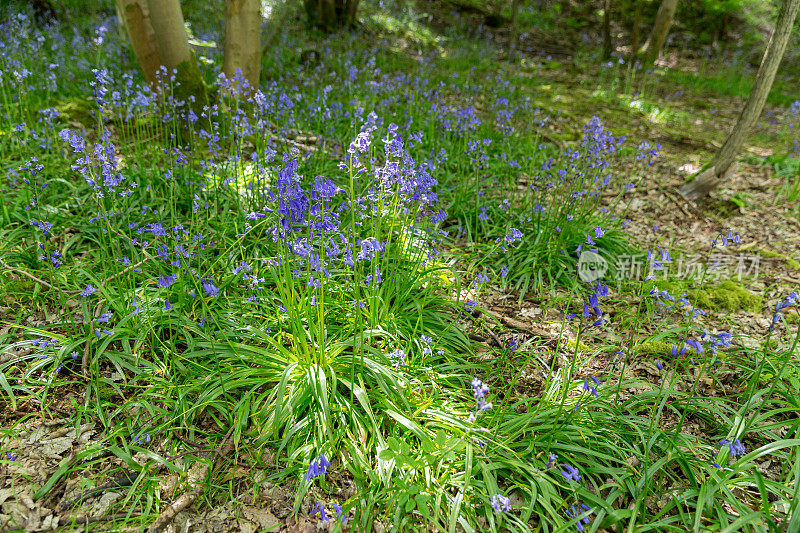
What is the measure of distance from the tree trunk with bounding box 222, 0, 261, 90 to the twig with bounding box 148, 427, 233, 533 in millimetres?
4117

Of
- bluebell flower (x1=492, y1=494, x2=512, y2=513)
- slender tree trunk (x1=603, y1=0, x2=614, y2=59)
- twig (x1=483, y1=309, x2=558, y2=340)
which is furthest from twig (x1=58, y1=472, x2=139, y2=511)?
slender tree trunk (x1=603, y1=0, x2=614, y2=59)

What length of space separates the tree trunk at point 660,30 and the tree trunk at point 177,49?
9374 millimetres

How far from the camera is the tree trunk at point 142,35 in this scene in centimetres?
496

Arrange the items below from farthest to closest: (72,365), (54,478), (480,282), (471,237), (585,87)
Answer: (585,87) < (471,237) < (480,282) < (72,365) < (54,478)

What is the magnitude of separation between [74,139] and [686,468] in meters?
3.56

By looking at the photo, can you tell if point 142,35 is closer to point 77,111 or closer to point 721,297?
point 77,111

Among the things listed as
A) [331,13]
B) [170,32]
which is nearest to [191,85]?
[170,32]

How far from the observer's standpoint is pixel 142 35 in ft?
16.3

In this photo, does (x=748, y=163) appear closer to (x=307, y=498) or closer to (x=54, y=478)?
(x=307, y=498)

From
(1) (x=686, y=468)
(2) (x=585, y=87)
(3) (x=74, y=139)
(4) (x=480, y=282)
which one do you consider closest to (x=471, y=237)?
(4) (x=480, y=282)

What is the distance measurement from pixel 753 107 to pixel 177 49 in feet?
19.6

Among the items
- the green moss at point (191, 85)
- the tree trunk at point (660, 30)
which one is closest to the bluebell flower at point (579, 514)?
the green moss at point (191, 85)

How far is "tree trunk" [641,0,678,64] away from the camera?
30.6 ft

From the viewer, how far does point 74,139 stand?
2.45 meters
